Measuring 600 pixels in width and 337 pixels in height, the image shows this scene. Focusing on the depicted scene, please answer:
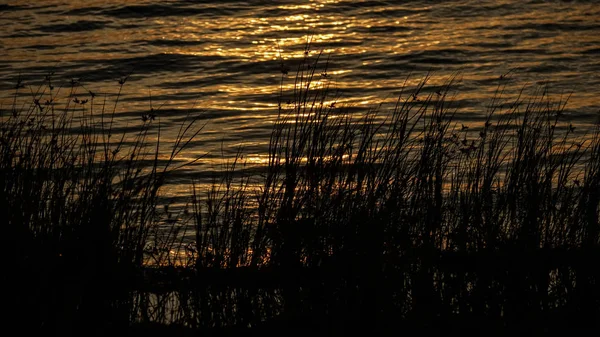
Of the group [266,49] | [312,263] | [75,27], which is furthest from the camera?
[75,27]

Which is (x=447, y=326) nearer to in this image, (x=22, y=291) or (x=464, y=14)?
(x=22, y=291)

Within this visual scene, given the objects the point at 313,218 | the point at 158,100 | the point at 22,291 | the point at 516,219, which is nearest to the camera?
the point at 22,291

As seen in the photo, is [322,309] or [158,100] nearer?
[322,309]

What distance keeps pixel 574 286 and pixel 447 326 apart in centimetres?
80

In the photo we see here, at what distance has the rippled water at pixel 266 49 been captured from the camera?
1184 centimetres

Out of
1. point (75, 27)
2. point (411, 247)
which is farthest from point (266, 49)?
point (411, 247)

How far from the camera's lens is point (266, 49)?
584 inches

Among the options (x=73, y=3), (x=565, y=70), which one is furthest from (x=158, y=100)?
(x=73, y=3)

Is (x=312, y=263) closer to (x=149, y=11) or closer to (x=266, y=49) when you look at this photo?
(x=266, y=49)

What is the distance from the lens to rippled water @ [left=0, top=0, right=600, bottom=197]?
38.8ft

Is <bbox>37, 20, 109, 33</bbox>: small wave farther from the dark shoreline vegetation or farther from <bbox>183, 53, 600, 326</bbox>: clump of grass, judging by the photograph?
<bbox>183, 53, 600, 326</bbox>: clump of grass

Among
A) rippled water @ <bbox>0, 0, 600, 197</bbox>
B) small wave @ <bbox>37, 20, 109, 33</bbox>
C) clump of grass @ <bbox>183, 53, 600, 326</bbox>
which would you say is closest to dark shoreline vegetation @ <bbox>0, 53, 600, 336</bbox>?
clump of grass @ <bbox>183, 53, 600, 326</bbox>

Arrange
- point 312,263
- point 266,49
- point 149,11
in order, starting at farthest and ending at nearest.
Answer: point 149,11 < point 266,49 < point 312,263

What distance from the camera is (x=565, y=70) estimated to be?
42.7ft
